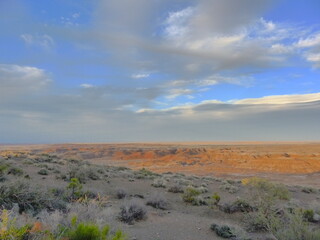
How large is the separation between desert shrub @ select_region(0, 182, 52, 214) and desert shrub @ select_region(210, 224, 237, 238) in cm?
543

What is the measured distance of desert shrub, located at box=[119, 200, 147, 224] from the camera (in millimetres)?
9555

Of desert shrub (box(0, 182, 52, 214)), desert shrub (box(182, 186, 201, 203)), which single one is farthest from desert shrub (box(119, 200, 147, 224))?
desert shrub (box(182, 186, 201, 203))

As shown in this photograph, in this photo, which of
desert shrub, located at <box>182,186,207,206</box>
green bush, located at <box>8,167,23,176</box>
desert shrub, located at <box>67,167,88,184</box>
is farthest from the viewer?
desert shrub, located at <box>67,167,88,184</box>

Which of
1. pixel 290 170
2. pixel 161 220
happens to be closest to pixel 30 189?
pixel 161 220

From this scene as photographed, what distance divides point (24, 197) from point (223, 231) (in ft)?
20.9

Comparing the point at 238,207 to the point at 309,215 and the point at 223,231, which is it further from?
the point at 223,231

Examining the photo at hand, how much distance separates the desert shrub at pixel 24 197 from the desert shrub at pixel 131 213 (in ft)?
8.14

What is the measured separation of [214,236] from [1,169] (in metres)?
12.0

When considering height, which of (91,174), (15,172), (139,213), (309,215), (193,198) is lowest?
(309,215)

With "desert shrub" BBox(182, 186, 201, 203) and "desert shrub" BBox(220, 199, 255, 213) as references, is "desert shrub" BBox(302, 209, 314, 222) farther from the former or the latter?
"desert shrub" BBox(182, 186, 201, 203)

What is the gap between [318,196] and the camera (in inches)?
844

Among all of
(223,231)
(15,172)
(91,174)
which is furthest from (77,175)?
(223,231)

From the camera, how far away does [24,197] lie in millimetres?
8727

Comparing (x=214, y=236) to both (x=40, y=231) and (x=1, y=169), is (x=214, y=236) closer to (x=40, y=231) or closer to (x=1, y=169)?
(x=40, y=231)
